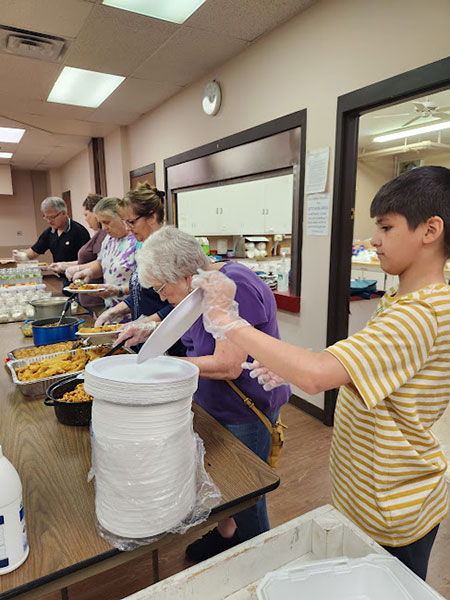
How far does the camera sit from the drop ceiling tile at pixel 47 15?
252 cm

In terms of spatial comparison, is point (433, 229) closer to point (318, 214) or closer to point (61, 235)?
point (318, 214)

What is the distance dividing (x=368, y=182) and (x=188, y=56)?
616 cm

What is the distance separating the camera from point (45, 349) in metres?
1.81

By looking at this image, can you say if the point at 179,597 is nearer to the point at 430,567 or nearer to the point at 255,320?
the point at 255,320

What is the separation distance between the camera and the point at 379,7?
2.13 m

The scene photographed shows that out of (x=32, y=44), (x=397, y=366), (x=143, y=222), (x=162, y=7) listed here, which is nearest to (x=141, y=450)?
(x=397, y=366)

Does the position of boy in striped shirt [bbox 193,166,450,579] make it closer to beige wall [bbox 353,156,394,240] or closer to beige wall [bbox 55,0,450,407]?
beige wall [bbox 55,0,450,407]

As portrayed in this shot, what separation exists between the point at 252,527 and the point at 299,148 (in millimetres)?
2441

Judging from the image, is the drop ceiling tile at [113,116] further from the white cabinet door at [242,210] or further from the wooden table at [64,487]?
the wooden table at [64,487]

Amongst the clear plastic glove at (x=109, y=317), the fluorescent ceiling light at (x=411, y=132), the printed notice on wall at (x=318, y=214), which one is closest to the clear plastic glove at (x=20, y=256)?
the clear plastic glove at (x=109, y=317)

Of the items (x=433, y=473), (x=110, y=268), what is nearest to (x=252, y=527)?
(x=433, y=473)

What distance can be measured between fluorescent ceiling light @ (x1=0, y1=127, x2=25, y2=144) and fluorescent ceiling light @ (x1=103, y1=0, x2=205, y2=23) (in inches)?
168

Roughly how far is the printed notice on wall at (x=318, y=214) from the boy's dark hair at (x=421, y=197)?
1774mm

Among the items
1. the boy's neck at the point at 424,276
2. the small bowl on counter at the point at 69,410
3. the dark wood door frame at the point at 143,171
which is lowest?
the small bowl on counter at the point at 69,410
